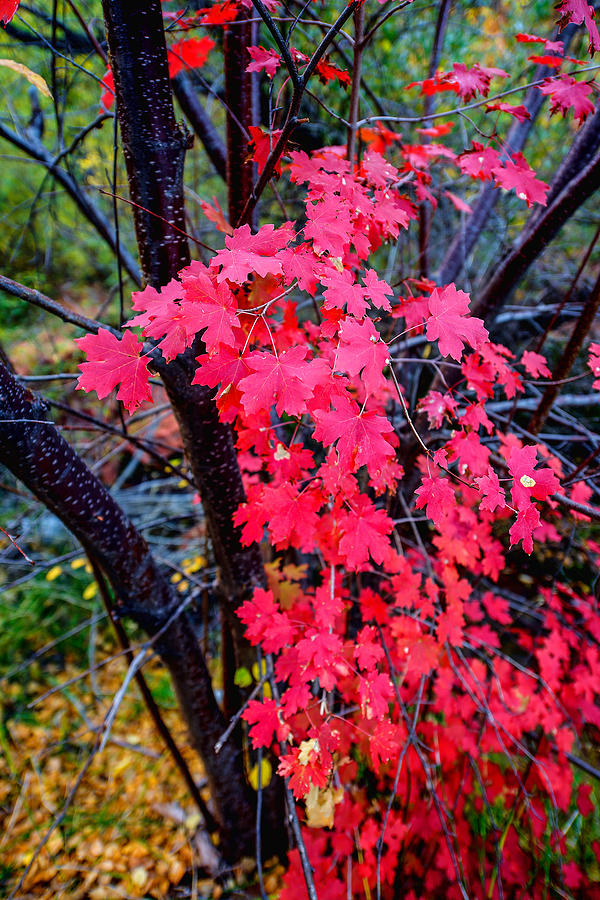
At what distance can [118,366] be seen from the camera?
1070 millimetres

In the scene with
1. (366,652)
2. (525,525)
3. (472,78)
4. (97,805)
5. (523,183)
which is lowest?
(97,805)

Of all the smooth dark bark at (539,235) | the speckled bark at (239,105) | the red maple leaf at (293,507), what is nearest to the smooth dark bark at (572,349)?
the smooth dark bark at (539,235)

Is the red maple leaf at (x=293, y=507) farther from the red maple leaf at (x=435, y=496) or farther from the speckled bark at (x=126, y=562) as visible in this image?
the speckled bark at (x=126, y=562)

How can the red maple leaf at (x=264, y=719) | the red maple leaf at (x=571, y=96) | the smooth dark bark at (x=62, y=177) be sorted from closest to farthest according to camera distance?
the red maple leaf at (x=571, y=96) → the red maple leaf at (x=264, y=719) → the smooth dark bark at (x=62, y=177)

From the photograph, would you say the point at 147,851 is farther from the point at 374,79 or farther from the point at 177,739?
the point at 374,79

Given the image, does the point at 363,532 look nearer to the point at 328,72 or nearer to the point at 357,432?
the point at 357,432

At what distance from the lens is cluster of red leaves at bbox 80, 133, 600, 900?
1.04 metres

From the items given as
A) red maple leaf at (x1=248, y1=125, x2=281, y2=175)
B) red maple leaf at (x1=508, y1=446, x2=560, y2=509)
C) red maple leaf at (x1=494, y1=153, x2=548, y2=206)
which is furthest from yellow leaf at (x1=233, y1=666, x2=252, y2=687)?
red maple leaf at (x1=494, y1=153, x2=548, y2=206)

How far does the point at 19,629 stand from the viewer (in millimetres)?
3490

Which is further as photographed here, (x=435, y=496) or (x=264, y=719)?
(x=264, y=719)

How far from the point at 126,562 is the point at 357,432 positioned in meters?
0.98

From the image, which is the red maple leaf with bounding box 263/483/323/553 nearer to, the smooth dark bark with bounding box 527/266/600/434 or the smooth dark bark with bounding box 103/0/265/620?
the smooth dark bark with bounding box 103/0/265/620

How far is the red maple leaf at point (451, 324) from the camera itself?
1086 millimetres

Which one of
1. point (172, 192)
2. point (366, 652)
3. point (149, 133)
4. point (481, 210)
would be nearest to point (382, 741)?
point (366, 652)
